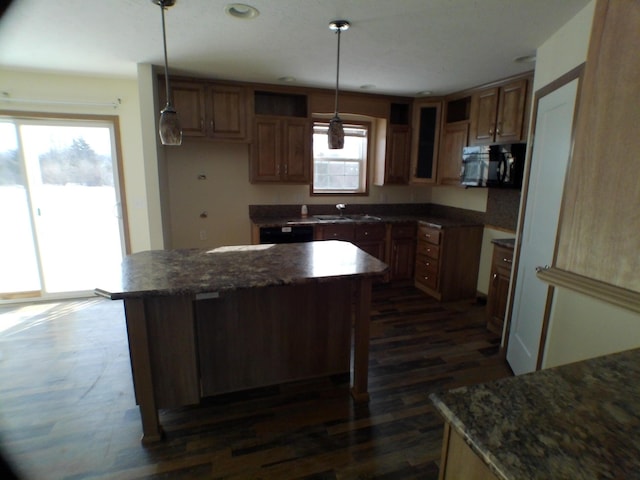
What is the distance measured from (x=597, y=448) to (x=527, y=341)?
1.99m

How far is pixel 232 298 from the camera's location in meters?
2.12

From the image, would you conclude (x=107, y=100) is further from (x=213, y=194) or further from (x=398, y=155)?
(x=398, y=155)

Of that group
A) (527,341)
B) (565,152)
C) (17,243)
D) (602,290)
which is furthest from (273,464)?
(17,243)

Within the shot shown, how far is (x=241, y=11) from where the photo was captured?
206cm

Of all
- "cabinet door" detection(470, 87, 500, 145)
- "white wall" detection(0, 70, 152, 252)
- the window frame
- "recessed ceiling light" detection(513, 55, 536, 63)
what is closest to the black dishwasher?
the window frame

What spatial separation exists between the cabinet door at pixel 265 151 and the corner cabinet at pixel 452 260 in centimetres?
203

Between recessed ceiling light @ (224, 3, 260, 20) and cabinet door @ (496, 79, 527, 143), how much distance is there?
2561 millimetres

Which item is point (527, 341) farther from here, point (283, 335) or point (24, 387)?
point (24, 387)

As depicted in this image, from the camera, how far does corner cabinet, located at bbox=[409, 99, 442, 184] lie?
4308 mm

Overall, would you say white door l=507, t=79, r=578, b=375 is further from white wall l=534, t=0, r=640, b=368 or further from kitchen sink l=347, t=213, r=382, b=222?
kitchen sink l=347, t=213, r=382, b=222

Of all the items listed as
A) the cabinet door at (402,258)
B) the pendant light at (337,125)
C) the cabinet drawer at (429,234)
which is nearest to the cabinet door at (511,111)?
the cabinet drawer at (429,234)

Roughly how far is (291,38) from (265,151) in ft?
5.21

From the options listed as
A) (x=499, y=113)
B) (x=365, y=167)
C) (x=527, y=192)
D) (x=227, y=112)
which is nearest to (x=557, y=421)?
(x=527, y=192)

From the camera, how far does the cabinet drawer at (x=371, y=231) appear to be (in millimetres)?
4168
